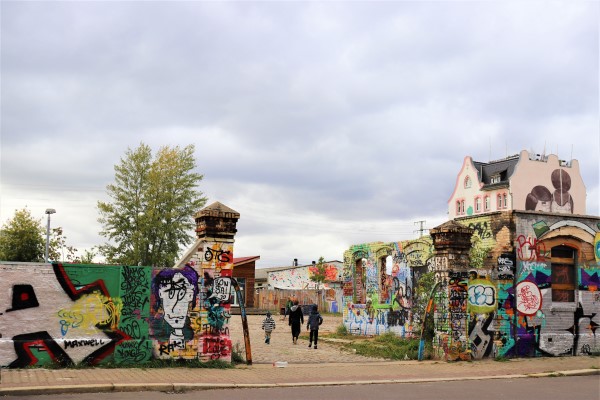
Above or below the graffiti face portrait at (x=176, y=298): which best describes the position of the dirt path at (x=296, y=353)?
below

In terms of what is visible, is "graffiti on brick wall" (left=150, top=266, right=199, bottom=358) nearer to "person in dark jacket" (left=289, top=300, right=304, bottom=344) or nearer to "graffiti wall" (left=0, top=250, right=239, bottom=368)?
"graffiti wall" (left=0, top=250, right=239, bottom=368)

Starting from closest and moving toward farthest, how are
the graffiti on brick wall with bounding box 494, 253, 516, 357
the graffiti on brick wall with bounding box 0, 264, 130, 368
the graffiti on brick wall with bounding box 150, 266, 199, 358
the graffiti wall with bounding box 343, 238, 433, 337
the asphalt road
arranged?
the asphalt road < the graffiti on brick wall with bounding box 0, 264, 130, 368 < the graffiti on brick wall with bounding box 150, 266, 199, 358 < the graffiti on brick wall with bounding box 494, 253, 516, 357 < the graffiti wall with bounding box 343, 238, 433, 337

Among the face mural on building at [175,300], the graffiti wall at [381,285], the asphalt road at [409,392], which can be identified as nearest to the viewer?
the asphalt road at [409,392]

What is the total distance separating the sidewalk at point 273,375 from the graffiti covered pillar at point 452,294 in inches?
22.0

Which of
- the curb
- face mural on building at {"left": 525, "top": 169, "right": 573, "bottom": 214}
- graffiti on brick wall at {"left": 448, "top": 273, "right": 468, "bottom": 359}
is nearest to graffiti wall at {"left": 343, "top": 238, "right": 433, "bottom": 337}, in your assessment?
graffiti on brick wall at {"left": 448, "top": 273, "right": 468, "bottom": 359}

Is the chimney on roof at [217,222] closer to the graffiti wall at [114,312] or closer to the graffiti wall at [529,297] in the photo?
the graffiti wall at [114,312]

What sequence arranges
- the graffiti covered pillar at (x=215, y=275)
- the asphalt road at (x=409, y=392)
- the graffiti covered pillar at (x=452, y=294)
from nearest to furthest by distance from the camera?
the asphalt road at (x=409, y=392) < the graffiti covered pillar at (x=215, y=275) < the graffiti covered pillar at (x=452, y=294)

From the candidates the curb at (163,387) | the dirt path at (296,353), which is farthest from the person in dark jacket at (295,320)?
the curb at (163,387)

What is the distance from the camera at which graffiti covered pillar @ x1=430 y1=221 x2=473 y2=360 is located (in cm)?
1653

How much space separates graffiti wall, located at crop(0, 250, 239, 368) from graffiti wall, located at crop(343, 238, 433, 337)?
9.91 m

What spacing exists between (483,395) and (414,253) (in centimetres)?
1165

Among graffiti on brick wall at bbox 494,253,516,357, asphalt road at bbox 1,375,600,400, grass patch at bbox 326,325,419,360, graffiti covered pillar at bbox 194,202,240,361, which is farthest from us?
graffiti on brick wall at bbox 494,253,516,357

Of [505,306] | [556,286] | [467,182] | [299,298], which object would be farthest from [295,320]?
[467,182]

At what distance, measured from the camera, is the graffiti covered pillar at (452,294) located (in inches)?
651
